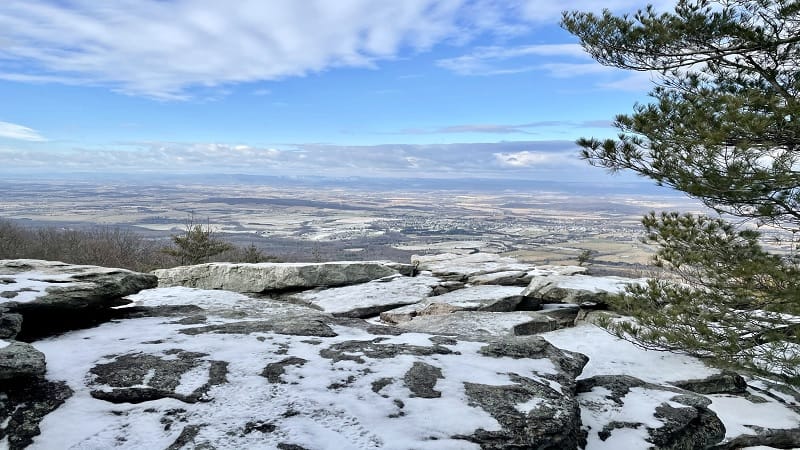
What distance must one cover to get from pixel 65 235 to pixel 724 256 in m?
53.6

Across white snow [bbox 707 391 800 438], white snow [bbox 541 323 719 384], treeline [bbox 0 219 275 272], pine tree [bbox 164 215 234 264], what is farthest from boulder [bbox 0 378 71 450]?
treeline [bbox 0 219 275 272]

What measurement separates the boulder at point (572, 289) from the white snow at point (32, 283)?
11.7 metres

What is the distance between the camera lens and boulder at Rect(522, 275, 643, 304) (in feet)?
43.6

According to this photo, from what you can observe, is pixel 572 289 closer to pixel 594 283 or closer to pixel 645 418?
pixel 594 283

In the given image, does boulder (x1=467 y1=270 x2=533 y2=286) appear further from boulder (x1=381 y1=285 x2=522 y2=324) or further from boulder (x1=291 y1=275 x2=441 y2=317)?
boulder (x1=291 y1=275 x2=441 y2=317)

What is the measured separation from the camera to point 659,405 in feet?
21.2

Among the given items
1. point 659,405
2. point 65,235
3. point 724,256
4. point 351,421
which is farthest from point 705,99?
point 65,235

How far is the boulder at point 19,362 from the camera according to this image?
492 centimetres

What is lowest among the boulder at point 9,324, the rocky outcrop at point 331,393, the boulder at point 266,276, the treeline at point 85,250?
the treeline at point 85,250

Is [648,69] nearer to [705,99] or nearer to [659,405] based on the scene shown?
[705,99]

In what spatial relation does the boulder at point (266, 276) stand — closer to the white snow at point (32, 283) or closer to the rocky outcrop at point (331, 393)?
the rocky outcrop at point (331, 393)

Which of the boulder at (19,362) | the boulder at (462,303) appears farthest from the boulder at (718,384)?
the boulder at (19,362)

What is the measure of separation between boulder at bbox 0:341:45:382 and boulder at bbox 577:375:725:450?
22.0 ft

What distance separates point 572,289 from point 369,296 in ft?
20.1
